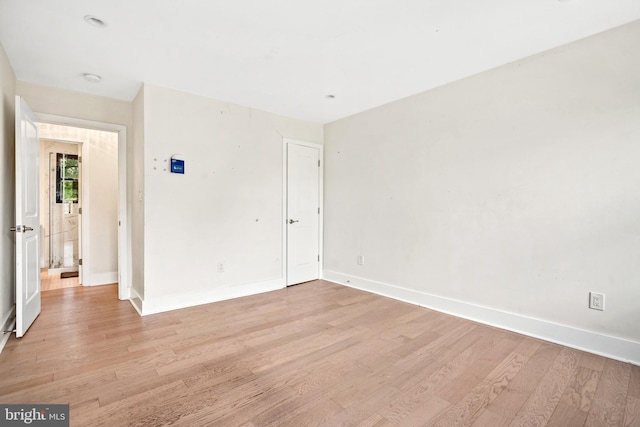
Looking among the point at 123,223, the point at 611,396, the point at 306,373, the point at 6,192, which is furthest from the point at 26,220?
A: the point at 611,396

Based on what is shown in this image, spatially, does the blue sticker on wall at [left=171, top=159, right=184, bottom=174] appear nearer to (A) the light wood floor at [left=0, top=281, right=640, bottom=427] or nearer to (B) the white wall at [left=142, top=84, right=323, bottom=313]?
(B) the white wall at [left=142, top=84, right=323, bottom=313]

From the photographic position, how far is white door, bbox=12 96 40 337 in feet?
8.52

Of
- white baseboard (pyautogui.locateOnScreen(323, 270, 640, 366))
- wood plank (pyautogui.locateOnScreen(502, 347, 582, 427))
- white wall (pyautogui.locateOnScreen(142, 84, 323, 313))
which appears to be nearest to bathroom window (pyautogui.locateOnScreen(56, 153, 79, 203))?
white wall (pyautogui.locateOnScreen(142, 84, 323, 313))

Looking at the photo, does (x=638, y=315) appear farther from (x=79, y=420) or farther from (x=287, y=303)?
(x=79, y=420)

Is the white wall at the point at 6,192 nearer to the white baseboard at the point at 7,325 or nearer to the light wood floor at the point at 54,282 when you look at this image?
the white baseboard at the point at 7,325

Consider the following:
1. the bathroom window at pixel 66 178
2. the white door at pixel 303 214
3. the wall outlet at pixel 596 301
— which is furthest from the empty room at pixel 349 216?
the bathroom window at pixel 66 178

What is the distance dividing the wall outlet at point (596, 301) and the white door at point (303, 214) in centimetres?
337

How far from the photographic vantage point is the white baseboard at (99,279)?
4.47m

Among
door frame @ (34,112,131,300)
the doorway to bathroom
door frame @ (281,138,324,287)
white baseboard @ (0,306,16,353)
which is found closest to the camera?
white baseboard @ (0,306,16,353)

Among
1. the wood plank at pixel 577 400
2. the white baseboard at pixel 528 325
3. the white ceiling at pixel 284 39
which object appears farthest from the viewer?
the white baseboard at pixel 528 325

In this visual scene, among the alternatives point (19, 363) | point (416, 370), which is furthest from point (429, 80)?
point (19, 363)

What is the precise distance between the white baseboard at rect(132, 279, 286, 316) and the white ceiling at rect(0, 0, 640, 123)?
2434 millimetres

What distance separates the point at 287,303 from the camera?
3666 millimetres

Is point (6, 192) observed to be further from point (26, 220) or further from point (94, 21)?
point (94, 21)
